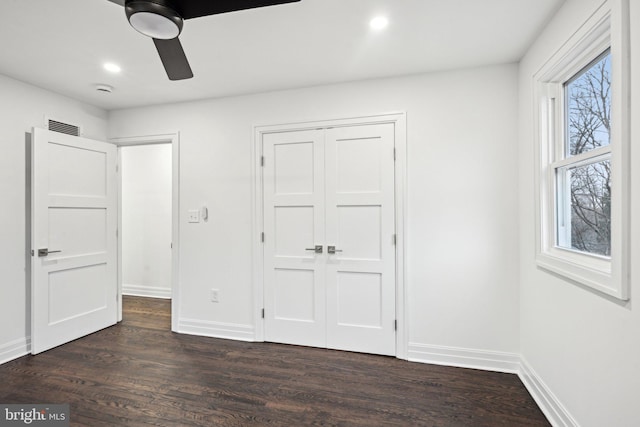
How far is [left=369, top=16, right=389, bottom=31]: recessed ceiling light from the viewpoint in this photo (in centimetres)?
200

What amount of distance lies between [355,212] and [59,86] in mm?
3020

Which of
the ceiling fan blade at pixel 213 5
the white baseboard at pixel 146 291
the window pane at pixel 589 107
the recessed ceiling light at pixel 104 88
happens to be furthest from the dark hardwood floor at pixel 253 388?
the recessed ceiling light at pixel 104 88

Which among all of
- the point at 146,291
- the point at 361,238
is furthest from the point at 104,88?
the point at 146,291

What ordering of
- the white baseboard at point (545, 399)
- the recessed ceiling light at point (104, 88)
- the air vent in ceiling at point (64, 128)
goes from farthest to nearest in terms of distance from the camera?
the air vent in ceiling at point (64, 128) < the recessed ceiling light at point (104, 88) < the white baseboard at point (545, 399)

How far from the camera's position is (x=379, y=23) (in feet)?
6.73

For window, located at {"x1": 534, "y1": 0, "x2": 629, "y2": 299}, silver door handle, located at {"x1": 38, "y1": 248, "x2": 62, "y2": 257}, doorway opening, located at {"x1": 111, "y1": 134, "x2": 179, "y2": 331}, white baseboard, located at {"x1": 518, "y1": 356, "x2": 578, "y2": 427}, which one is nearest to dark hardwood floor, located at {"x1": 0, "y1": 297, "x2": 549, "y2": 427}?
white baseboard, located at {"x1": 518, "y1": 356, "x2": 578, "y2": 427}

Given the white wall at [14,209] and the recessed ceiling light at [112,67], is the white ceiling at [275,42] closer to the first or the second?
the recessed ceiling light at [112,67]

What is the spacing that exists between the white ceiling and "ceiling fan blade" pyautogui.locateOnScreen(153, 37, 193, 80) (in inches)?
18.0

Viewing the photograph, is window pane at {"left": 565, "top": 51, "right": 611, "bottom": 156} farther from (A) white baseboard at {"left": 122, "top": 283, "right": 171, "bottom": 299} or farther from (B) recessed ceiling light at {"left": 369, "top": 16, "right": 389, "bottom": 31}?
(A) white baseboard at {"left": 122, "top": 283, "right": 171, "bottom": 299}

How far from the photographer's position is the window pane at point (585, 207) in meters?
1.66

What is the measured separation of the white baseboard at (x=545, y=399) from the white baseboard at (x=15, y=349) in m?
4.15

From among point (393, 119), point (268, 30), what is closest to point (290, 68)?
point (268, 30)

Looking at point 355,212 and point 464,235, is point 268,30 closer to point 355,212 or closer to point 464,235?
point 355,212

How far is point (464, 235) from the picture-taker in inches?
106
